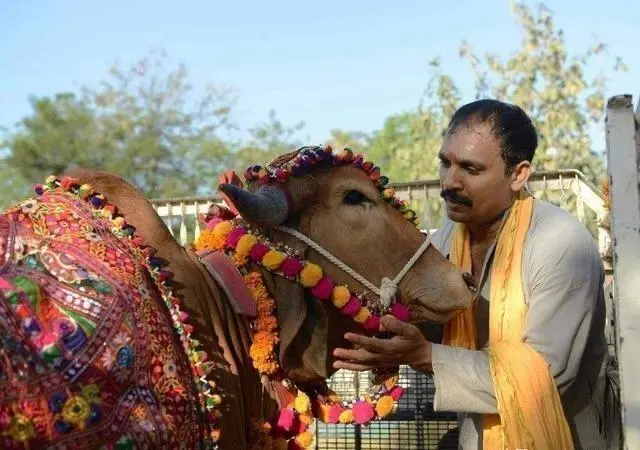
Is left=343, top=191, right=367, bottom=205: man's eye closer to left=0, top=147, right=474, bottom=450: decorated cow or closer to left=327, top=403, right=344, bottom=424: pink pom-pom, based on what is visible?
left=0, top=147, right=474, bottom=450: decorated cow

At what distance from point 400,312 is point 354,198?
467 mm

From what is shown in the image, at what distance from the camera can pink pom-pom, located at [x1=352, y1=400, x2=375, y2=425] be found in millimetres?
2996

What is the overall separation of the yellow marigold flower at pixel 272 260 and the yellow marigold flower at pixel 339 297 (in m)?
0.23

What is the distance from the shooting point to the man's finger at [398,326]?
2.86m

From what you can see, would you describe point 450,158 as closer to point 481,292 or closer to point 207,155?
point 481,292

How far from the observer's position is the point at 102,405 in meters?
2.06

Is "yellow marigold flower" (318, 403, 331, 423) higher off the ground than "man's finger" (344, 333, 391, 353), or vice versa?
"man's finger" (344, 333, 391, 353)

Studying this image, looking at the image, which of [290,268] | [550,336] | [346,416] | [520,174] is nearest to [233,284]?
[290,268]

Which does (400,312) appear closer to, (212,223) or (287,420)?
(287,420)

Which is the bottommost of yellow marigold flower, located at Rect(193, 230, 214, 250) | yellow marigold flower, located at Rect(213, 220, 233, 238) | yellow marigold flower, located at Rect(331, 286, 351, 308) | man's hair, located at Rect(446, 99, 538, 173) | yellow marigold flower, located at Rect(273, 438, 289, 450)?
yellow marigold flower, located at Rect(273, 438, 289, 450)

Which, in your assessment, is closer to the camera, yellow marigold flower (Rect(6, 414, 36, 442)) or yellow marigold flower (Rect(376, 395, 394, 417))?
yellow marigold flower (Rect(6, 414, 36, 442))

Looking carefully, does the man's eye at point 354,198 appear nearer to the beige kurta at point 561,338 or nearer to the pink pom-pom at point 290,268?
the pink pom-pom at point 290,268

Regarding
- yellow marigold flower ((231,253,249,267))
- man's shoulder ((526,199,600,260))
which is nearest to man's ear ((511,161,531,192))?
man's shoulder ((526,199,600,260))

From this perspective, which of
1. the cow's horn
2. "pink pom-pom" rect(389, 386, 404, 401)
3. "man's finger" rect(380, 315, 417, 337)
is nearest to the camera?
the cow's horn
